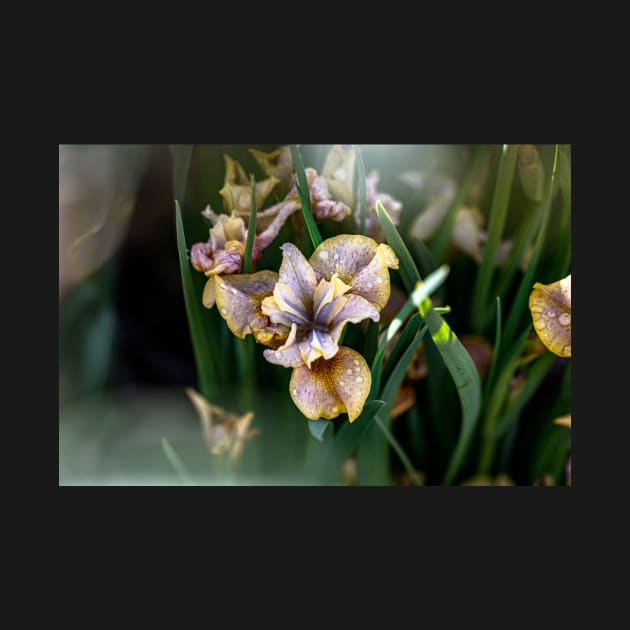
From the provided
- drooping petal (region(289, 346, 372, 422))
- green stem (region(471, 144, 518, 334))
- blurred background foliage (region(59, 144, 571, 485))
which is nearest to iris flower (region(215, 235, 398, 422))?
drooping petal (region(289, 346, 372, 422))

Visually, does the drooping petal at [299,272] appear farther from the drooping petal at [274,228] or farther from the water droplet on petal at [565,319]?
the water droplet on petal at [565,319]

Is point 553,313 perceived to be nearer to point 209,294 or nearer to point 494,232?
point 494,232

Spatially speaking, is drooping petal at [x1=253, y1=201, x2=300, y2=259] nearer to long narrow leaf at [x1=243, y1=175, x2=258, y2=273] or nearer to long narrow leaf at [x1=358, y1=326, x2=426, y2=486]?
long narrow leaf at [x1=243, y1=175, x2=258, y2=273]

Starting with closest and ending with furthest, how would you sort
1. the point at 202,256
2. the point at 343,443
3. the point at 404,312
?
the point at 404,312, the point at 202,256, the point at 343,443

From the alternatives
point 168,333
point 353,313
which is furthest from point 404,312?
point 168,333

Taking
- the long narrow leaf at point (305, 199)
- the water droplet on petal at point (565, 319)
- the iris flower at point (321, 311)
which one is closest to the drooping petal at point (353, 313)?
the iris flower at point (321, 311)
